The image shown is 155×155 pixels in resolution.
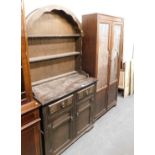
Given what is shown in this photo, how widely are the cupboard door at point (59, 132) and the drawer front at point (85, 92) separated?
227 millimetres

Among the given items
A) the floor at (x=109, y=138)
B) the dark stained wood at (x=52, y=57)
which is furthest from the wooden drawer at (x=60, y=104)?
the floor at (x=109, y=138)

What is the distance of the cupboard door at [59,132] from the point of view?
6.09ft

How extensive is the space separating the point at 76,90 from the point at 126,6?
276cm

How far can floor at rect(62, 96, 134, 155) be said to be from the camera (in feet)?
7.13

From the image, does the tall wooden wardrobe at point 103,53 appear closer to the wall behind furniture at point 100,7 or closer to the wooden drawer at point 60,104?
the wall behind furniture at point 100,7

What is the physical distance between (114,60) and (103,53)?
1.52 ft

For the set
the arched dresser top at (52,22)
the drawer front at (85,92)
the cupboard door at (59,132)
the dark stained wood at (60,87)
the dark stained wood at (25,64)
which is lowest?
the cupboard door at (59,132)

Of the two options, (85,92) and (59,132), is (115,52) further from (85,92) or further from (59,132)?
(59,132)

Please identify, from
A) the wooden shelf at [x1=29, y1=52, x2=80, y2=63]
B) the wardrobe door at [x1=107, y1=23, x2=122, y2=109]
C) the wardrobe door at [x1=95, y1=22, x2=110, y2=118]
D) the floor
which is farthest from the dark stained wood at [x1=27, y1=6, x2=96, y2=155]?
the wardrobe door at [x1=107, y1=23, x2=122, y2=109]

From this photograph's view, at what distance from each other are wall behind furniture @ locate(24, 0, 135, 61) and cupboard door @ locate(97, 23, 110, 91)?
0.43 metres

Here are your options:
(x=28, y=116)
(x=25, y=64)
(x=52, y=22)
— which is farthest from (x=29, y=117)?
(x=52, y=22)

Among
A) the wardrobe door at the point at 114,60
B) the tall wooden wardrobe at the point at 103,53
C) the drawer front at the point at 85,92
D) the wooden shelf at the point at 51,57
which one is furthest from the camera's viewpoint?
the wardrobe door at the point at 114,60

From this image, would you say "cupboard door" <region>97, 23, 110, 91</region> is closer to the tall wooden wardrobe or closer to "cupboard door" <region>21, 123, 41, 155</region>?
the tall wooden wardrobe
